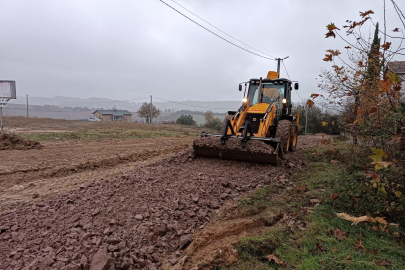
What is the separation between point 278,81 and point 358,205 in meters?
5.92

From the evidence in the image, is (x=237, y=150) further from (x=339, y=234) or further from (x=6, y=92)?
(x=6, y=92)

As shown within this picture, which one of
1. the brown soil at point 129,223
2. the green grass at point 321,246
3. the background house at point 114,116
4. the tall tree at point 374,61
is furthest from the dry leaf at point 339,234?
the background house at point 114,116

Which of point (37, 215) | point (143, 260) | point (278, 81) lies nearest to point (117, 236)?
point (143, 260)

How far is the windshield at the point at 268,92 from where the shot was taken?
9.30 meters

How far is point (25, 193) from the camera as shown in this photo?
5648mm

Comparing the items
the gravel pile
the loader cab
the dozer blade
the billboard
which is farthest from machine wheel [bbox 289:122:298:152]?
the billboard

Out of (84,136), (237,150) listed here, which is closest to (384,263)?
(237,150)

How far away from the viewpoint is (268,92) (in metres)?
9.41

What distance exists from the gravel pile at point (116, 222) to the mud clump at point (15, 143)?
724 centimetres

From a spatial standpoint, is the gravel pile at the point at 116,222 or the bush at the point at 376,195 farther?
the bush at the point at 376,195

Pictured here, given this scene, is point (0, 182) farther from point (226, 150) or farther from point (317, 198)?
point (317, 198)

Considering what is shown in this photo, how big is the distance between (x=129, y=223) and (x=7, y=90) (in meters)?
14.0

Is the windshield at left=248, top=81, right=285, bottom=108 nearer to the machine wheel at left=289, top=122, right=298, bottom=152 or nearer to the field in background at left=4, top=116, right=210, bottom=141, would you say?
the machine wheel at left=289, top=122, right=298, bottom=152

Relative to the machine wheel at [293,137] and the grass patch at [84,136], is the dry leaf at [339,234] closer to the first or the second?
the machine wheel at [293,137]
